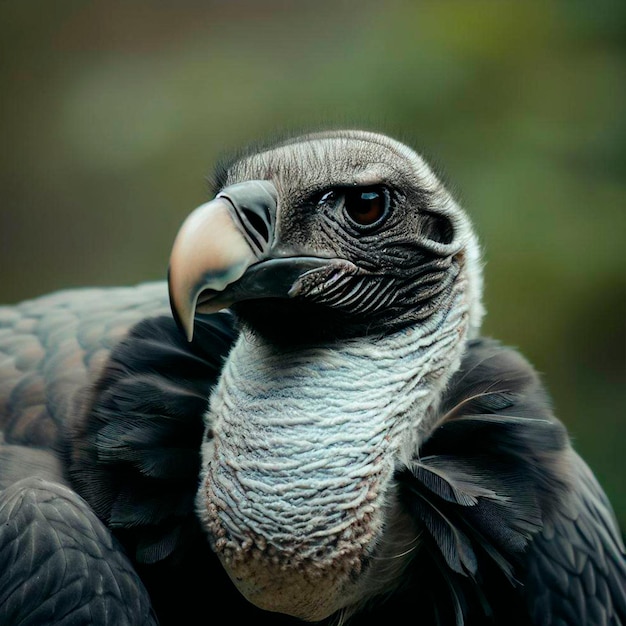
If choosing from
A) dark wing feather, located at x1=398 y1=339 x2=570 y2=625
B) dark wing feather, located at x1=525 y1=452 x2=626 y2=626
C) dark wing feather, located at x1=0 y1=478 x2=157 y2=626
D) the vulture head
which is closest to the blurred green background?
dark wing feather, located at x1=525 y1=452 x2=626 y2=626

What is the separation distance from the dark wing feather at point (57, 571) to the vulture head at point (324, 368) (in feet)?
0.84

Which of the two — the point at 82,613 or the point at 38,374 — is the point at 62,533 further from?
the point at 38,374

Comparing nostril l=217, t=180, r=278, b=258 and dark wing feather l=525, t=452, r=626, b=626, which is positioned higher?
nostril l=217, t=180, r=278, b=258

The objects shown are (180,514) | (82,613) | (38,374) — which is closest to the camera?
(82,613)

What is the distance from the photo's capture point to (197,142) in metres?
6.41

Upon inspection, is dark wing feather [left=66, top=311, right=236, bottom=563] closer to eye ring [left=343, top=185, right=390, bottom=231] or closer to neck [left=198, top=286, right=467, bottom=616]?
neck [left=198, top=286, right=467, bottom=616]

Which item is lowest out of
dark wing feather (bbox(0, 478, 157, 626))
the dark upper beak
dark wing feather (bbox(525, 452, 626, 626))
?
dark wing feather (bbox(525, 452, 626, 626))

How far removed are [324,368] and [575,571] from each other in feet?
3.28

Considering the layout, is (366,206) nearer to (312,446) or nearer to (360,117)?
(312,446)

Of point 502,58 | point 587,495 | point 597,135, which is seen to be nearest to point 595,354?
point 597,135

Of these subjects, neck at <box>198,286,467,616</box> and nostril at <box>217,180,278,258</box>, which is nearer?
nostril at <box>217,180,278,258</box>

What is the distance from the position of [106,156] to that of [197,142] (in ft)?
2.00

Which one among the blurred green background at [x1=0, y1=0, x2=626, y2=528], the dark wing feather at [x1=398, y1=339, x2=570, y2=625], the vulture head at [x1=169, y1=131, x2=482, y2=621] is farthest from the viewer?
the blurred green background at [x1=0, y1=0, x2=626, y2=528]

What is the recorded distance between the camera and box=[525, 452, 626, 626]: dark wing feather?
279 cm
